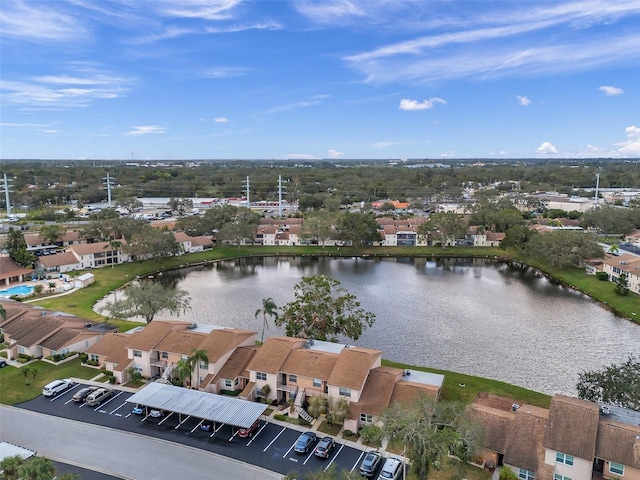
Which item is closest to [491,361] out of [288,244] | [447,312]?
[447,312]

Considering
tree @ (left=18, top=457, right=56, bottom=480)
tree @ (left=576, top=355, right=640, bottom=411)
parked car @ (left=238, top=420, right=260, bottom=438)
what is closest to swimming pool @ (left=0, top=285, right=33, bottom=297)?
parked car @ (left=238, top=420, right=260, bottom=438)

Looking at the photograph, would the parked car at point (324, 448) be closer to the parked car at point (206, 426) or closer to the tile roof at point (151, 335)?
the parked car at point (206, 426)

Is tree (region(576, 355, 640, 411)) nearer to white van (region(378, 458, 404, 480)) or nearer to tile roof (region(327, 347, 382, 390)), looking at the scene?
tile roof (region(327, 347, 382, 390))

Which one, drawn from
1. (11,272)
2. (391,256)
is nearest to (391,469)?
(11,272)

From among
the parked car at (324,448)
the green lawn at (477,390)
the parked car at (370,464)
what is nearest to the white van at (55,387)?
the parked car at (324,448)

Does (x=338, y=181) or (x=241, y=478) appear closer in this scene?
(x=241, y=478)

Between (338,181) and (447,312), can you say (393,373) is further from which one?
(338,181)
